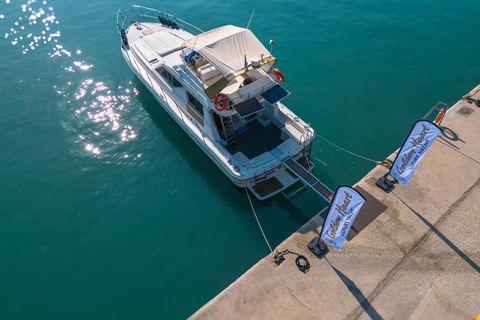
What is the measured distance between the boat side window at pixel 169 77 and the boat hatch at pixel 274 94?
5779mm

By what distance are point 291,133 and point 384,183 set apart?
221 inches

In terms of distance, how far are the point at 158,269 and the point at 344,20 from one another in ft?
87.7

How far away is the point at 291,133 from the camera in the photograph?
16.7 meters

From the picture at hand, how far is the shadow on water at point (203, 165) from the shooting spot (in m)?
16.5

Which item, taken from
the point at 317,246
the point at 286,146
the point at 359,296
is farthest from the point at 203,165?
the point at 359,296

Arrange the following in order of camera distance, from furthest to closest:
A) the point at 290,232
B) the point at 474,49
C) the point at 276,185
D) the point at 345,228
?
the point at 474,49 → the point at 276,185 → the point at 290,232 → the point at 345,228

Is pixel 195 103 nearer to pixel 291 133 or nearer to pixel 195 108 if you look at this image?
pixel 195 108

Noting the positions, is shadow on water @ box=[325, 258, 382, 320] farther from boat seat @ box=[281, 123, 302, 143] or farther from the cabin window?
the cabin window

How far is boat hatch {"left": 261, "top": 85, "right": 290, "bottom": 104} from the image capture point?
1520 cm

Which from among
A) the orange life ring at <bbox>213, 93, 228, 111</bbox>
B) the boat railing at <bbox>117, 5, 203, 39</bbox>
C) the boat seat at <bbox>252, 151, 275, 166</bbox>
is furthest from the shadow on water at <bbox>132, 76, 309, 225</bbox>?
the boat railing at <bbox>117, 5, 203, 39</bbox>

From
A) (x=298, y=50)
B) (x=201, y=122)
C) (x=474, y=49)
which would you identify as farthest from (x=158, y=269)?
(x=474, y=49)

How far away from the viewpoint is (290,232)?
15.3 metres

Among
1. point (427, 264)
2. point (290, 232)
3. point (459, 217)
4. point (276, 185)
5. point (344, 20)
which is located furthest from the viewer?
point (344, 20)

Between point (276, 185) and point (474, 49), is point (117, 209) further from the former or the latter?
point (474, 49)
